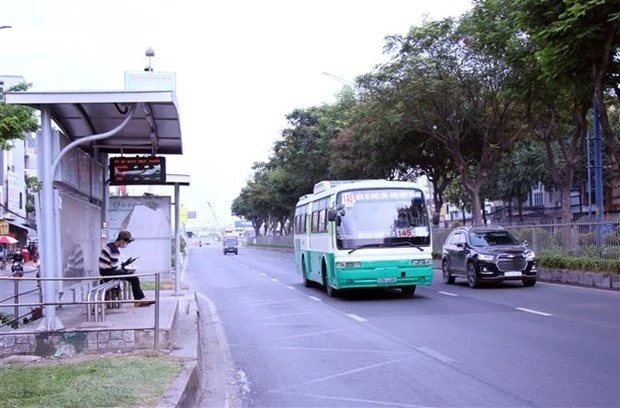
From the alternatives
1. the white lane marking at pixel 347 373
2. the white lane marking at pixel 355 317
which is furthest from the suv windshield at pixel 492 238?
the white lane marking at pixel 347 373

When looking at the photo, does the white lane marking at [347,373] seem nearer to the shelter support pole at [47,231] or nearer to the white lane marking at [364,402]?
the white lane marking at [364,402]

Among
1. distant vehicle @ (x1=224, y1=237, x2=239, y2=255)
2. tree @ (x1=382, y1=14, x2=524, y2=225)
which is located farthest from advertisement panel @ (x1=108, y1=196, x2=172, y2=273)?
distant vehicle @ (x1=224, y1=237, x2=239, y2=255)

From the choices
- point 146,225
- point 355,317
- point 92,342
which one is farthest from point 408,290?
point 92,342

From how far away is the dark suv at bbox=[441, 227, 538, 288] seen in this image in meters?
20.1

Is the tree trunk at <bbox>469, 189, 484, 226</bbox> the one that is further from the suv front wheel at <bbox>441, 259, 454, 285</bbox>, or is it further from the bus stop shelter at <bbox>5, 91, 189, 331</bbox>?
the bus stop shelter at <bbox>5, 91, 189, 331</bbox>

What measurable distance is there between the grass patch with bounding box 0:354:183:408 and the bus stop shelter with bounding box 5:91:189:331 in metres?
1.67

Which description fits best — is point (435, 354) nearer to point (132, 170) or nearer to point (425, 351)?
point (425, 351)

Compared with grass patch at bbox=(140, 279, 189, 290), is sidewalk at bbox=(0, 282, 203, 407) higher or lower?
higher

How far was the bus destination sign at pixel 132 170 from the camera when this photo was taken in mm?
15352

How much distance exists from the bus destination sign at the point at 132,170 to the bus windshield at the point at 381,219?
485cm

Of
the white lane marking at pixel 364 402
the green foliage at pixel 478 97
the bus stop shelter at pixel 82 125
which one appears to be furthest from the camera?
the green foliage at pixel 478 97

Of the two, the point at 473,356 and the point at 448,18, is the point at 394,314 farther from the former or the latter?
the point at 448,18

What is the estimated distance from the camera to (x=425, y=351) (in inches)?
404

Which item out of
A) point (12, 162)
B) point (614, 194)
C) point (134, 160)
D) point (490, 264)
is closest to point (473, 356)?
point (134, 160)
